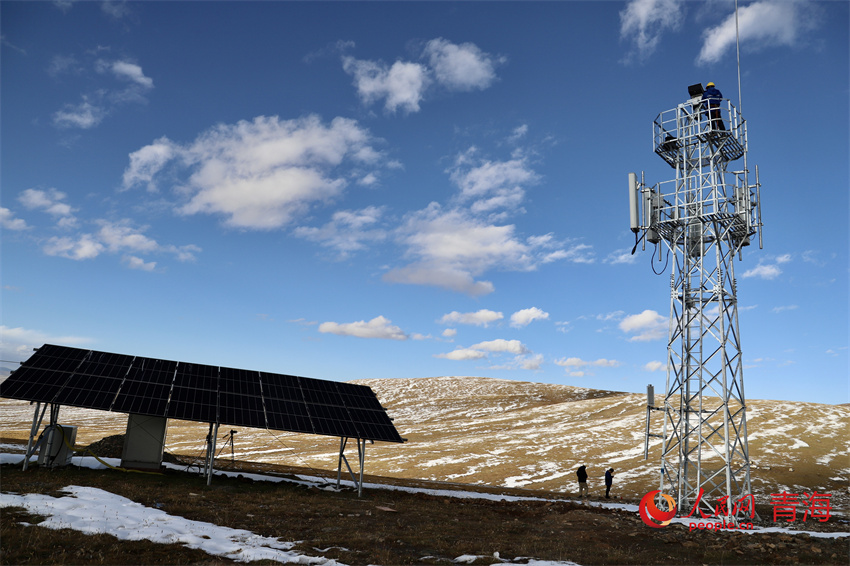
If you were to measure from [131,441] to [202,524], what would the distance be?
524 inches

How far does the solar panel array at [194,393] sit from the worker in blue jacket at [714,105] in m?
26.0

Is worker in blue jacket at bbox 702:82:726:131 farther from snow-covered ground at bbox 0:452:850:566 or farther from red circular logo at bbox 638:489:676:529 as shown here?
snow-covered ground at bbox 0:452:850:566

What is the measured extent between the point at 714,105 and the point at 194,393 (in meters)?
34.1

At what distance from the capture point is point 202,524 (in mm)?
18016

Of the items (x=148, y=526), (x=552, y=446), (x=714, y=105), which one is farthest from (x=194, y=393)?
(x=552, y=446)

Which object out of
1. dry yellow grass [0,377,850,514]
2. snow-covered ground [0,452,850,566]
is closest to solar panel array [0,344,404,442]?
snow-covered ground [0,452,850,566]

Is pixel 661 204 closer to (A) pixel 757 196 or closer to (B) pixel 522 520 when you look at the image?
(A) pixel 757 196

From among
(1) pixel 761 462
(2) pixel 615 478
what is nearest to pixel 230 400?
(2) pixel 615 478

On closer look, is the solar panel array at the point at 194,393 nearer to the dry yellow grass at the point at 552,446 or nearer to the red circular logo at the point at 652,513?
the red circular logo at the point at 652,513

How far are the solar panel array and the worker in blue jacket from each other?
25976mm

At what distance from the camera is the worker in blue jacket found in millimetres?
29859

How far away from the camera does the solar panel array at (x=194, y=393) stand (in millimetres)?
25453

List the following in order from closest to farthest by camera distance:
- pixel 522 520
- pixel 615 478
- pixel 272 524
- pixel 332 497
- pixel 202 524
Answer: pixel 202 524 → pixel 272 524 → pixel 522 520 → pixel 332 497 → pixel 615 478

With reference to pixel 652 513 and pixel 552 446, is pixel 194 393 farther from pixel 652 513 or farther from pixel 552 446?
pixel 552 446
